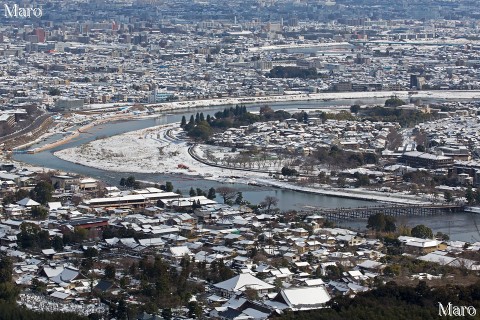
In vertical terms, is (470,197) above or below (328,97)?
above

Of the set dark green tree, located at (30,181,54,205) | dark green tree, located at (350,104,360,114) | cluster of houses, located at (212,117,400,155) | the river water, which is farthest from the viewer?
dark green tree, located at (350,104,360,114)

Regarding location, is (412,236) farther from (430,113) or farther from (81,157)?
(430,113)

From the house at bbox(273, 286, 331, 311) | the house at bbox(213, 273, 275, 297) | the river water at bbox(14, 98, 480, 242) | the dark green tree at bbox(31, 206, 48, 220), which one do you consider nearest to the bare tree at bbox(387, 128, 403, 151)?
the river water at bbox(14, 98, 480, 242)

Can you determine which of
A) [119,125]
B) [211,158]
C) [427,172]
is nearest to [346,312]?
[427,172]

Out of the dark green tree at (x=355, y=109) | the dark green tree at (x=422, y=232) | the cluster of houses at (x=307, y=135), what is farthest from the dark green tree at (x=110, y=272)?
the dark green tree at (x=355, y=109)

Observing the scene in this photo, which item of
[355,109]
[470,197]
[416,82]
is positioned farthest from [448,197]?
[416,82]

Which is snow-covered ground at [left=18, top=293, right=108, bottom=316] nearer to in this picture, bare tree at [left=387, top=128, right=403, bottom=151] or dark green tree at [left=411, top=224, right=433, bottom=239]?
dark green tree at [left=411, top=224, right=433, bottom=239]

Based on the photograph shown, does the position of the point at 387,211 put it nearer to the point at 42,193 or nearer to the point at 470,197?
the point at 470,197
